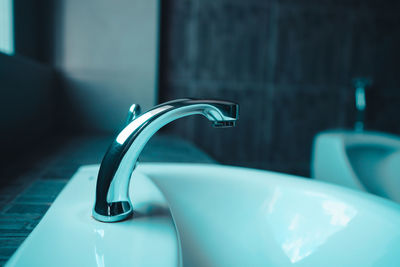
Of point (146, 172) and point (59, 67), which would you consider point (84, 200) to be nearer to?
point (146, 172)

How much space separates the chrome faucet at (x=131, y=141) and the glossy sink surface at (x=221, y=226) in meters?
0.02

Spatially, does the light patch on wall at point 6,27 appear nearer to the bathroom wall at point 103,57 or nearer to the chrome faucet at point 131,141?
the bathroom wall at point 103,57

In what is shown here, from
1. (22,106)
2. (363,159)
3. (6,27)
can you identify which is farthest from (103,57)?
(363,159)

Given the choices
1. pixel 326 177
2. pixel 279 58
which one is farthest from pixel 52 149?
pixel 279 58

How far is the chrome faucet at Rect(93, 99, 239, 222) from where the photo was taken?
358 mm

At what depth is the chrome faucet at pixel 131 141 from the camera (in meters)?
0.36

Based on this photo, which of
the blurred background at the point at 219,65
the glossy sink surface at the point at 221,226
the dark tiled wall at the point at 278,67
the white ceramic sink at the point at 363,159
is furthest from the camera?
the dark tiled wall at the point at 278,67

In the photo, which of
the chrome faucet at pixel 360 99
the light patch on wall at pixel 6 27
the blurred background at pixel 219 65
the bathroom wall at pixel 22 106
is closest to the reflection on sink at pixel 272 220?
the bathroom wall at pixel 22 106

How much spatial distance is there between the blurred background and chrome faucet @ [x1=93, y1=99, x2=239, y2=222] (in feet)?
3.20

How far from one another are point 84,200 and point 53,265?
185 millimetres

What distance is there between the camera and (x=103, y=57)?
1.76 metres

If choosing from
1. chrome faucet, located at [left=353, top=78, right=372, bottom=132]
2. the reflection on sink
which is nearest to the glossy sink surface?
the reflection on sink

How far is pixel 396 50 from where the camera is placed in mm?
2248

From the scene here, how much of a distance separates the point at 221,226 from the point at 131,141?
0.30m
